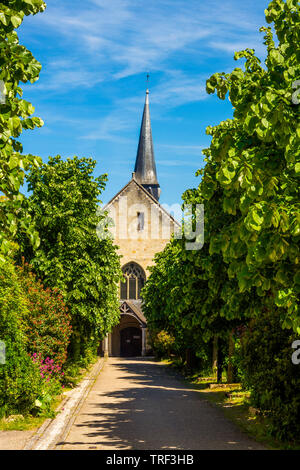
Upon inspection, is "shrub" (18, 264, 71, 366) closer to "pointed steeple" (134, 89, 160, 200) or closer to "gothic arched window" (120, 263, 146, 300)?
"gothic arched window" (120, 263, 146, 300)

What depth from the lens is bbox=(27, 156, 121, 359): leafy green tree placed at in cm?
1828

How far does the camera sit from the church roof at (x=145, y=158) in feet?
202

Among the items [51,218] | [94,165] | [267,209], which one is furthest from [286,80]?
[94,165]

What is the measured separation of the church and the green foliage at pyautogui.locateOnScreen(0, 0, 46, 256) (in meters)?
43.3

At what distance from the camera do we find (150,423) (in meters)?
12.3

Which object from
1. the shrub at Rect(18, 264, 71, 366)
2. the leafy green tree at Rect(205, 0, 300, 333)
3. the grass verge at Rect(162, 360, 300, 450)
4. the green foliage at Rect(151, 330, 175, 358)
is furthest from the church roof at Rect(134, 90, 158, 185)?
Result: the leafy green tree at Rect(205, 0, 300, 333)

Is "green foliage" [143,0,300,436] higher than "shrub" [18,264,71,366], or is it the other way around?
"green foliage" [143,0,300,436]

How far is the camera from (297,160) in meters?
5.79

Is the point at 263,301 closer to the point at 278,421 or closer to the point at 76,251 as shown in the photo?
the point at 278,421

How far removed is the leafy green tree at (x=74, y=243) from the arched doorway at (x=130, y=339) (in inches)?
1215

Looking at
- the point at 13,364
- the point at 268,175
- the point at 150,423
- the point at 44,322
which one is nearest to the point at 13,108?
the point at 268,175

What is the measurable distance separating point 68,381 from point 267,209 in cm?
1659

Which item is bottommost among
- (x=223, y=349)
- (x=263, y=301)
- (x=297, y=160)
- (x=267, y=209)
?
(x=223, y=349)

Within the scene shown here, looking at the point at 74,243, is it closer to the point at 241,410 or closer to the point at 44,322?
the point at 44,322
